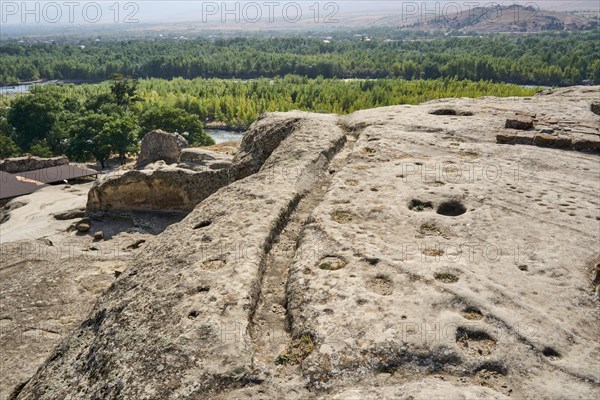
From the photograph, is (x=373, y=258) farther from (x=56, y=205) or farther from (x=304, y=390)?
(x=56, y=205)

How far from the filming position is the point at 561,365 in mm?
5070

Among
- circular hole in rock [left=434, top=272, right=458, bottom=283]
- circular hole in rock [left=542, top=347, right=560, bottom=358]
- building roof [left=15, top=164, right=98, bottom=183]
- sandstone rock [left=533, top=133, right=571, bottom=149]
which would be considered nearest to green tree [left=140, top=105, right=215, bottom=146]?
building roof [left=15, top=164, right=98, bottom=183]

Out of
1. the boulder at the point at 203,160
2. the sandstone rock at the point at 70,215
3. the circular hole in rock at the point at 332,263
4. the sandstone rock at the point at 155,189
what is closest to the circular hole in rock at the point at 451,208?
the circular hole in rock at the point at 332,263

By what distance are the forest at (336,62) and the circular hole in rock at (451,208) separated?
3800 inches

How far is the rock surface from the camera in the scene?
504 cm

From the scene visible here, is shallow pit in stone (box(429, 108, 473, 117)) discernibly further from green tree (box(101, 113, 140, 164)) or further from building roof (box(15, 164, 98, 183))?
green tree (box(101, 113, 140, 164))

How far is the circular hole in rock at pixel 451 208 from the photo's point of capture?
796 cm

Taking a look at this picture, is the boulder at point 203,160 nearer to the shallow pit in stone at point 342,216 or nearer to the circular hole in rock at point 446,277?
the shallow pit in stone at point 342,216

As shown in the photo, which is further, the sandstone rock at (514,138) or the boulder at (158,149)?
the boulder at (158,149)

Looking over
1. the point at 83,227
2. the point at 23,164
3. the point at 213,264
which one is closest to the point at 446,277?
the point at 213,264


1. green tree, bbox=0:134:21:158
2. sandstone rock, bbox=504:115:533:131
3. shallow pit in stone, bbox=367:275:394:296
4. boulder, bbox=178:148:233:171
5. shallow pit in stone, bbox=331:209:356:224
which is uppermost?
sandstone rock, bbox=504:115:533:131

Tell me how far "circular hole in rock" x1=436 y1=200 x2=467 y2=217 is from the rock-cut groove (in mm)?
1969

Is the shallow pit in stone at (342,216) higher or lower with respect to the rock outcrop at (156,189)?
higher

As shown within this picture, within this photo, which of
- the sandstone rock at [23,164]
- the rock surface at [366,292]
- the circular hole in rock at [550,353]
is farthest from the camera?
the sandstone rock at [23,164]
